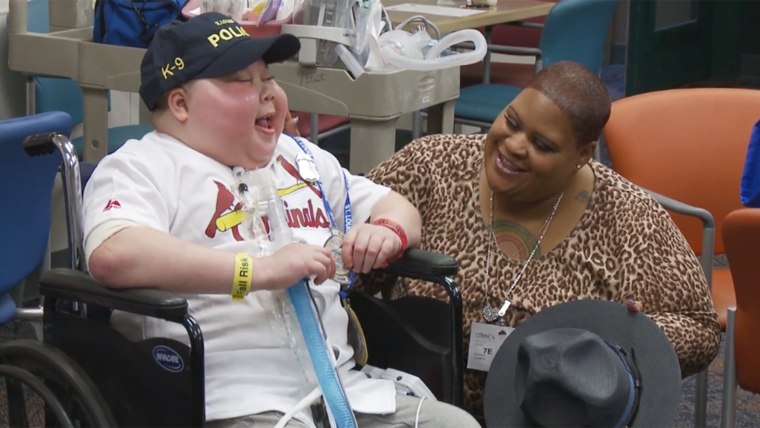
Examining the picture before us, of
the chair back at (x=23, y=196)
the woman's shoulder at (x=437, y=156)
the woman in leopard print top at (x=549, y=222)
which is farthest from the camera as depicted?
the chair back at (x=23, y=196)

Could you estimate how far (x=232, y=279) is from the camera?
69.8 inches

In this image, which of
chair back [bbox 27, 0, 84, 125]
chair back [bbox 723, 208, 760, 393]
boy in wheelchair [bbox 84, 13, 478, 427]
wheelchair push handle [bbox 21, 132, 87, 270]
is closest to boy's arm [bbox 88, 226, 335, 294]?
boy in wheelchair [bbox 84, 13, 478, 427]

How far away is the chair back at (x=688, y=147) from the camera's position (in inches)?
113

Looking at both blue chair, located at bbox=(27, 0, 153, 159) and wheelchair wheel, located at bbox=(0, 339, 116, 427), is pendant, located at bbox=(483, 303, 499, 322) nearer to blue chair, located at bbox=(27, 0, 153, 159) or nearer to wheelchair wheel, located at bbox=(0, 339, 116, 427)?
wheelchair wheel, located at bbox=(0, 339, 116, 427)

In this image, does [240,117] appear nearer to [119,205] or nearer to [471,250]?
[119,205]

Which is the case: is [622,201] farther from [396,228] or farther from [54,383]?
[54,383]

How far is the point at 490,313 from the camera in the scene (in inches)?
88.4

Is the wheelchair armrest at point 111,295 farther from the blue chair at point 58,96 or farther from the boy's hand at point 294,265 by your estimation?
the blue chair at point 58,96

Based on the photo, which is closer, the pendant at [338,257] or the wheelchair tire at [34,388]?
the wheelchair tire at [34,388]

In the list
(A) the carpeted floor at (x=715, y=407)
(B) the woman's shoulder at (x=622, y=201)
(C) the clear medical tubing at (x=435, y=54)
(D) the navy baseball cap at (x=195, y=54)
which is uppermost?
(D) the navy baseball cap at (x=195, y=54)

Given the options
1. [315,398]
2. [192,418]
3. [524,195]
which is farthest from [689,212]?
[192,418]

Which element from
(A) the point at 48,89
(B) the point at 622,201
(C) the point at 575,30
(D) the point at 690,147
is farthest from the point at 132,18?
(C) the point at 575,30

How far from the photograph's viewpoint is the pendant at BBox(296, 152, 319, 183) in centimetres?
206

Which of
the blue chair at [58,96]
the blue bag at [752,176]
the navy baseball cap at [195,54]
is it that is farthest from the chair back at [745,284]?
the blue chair at [58,96]
